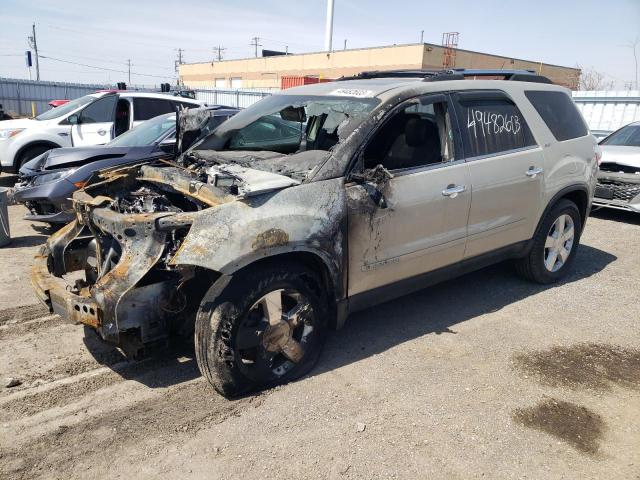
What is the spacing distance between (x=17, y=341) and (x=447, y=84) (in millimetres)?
3877

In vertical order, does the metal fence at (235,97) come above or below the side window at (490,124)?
above

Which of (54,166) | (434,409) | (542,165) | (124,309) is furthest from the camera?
(54,166)

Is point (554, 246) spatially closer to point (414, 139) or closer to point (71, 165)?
point (414, 139)

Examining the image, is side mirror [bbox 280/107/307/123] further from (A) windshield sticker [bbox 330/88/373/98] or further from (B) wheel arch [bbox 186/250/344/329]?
(B) wheel arch [bbox 186/250/344/329]

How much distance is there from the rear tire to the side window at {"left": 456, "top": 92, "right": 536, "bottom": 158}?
33.5 inches

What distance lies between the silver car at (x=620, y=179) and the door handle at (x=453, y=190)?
17.7 feet

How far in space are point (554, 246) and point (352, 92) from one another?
8.96ft

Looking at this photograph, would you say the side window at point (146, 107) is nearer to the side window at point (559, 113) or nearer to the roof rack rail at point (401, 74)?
the roof rack rail at point (401, 74)

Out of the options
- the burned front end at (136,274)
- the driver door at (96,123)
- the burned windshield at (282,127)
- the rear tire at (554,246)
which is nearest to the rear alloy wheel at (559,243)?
the rear tire at (554,246)

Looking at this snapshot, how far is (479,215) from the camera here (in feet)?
13.5

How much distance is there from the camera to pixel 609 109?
42.4 ft

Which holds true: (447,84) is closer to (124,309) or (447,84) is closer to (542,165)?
(542,165)

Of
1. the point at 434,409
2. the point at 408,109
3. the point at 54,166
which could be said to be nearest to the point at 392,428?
the point at 434,409

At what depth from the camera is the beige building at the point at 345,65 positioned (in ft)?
121
